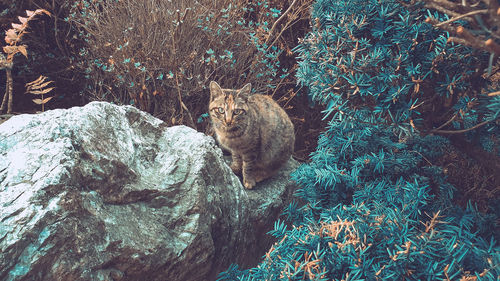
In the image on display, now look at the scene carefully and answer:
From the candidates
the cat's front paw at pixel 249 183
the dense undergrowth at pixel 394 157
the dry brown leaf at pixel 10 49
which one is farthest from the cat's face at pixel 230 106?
the dry brown leaf at pixel 10 49

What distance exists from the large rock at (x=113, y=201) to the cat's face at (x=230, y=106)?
0.73 metres

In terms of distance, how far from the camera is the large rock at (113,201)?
6.15 ft

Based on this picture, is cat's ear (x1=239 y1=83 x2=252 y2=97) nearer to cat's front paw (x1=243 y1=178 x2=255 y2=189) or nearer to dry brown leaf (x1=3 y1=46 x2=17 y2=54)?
cat's front paw (x1=243 y1=178 x2=255 y2=189)

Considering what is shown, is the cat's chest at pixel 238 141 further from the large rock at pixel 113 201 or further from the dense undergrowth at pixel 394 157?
the dense undergrowth at pixel 394 157

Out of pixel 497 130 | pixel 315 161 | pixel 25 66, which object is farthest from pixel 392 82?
pixel 25 66

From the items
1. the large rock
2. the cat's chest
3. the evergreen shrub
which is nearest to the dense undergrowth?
the evergreen shrub

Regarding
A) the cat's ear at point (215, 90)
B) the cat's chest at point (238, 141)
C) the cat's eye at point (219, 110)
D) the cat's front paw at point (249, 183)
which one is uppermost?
the cat's ear at point (215, 90)

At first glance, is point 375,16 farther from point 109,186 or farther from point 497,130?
point 109,186

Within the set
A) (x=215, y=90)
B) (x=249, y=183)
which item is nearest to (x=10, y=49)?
(x=215, y=90)

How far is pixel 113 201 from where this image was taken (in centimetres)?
224

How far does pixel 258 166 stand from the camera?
395cm

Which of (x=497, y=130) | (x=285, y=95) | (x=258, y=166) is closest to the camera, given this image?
(x=497, y=130)

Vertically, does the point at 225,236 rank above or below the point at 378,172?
below

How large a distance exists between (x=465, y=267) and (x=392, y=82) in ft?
2.96
